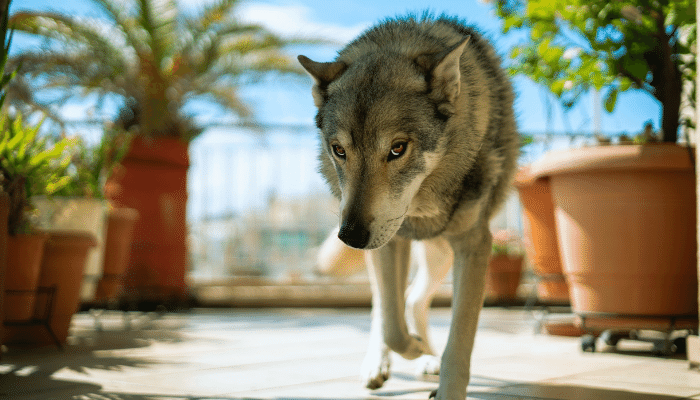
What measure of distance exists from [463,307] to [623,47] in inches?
81.4

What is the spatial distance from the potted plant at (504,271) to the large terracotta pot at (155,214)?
3.39m

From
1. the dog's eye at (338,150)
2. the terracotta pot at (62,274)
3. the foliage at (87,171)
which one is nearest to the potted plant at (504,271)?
the foliage at (87,171)

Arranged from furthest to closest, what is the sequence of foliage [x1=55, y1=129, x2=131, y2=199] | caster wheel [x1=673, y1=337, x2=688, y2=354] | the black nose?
foliage [x1=55, y1=129, x2=131, y2=199]
caster wheel [x1=673, y1=337, x2=688, y2=354]
the black nose

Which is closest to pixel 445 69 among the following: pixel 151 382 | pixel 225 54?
pixel 151 382

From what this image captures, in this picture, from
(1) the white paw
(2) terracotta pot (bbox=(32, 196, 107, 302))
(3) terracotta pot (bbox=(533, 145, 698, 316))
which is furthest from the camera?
(2) terracotta pot (bbox=(32, 196, 107, 302))

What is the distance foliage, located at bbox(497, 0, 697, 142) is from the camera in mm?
2998

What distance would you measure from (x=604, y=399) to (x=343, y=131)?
1.19 m

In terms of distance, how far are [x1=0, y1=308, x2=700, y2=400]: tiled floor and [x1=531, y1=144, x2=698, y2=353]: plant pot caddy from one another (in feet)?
0.80

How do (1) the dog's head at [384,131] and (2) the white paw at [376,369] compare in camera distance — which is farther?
(2) the white paw at [376,369]

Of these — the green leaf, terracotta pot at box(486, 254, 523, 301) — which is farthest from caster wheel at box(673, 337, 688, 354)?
terracotta pot at box(486, 254, 523, 301)

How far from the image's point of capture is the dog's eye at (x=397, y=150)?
1.77 m

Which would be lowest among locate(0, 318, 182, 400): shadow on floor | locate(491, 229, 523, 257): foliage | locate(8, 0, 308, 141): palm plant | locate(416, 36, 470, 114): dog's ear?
locate(0, 318, 182, 400): shadow on floor

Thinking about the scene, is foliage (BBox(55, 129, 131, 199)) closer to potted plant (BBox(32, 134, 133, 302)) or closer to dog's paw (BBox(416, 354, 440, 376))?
potted plant (BBox(32, 134, 133, 302))

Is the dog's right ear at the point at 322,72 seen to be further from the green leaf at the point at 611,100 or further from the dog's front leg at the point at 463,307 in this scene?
the green leaf at the point at 611,100
